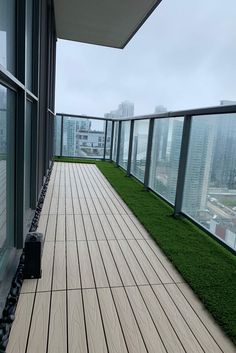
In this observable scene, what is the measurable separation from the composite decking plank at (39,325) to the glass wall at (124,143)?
5.42 metres

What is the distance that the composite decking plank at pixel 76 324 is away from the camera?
1.33 meters

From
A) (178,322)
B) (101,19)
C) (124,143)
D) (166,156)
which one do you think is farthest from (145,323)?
(124,143)

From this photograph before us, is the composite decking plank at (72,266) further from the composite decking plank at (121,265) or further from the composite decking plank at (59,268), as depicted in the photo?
the composite decking plank at (121,265)

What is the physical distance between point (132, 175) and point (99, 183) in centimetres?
112

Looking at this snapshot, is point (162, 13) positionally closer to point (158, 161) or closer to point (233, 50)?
point (233, 50)

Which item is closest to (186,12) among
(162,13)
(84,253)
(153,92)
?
(162,13)

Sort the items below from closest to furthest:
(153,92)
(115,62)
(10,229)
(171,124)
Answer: (10,229)
(171,124)
(115,62)
(153,92)

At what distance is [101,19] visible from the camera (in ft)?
16.6

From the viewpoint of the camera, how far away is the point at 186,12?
29.4 ft

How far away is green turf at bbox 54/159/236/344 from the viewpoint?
5.69 ft

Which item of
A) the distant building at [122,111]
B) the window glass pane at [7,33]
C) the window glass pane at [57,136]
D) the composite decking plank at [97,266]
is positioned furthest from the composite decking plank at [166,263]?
the distant building at [122,111]

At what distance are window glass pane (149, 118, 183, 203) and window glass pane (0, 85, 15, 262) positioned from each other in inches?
96.5

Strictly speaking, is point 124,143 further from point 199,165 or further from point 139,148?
point 199,165

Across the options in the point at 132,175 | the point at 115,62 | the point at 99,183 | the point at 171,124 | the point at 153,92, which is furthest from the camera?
the point at 153,92
